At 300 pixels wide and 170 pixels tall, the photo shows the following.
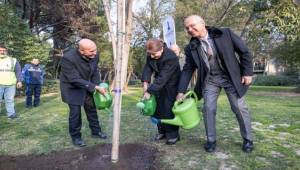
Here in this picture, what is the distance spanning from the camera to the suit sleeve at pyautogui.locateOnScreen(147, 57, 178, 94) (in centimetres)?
516

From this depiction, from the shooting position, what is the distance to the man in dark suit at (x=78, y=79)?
206 inches

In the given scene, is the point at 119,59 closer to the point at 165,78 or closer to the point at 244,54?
the point at 165,78

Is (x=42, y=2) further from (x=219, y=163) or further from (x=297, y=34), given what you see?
(x=219, y=163)

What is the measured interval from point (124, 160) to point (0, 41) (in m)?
12.7

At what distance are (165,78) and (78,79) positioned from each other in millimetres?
1244

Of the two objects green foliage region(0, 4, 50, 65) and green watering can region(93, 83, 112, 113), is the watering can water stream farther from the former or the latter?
green foliage region(0, 4, 50, 65)

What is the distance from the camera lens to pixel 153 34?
27469 mm

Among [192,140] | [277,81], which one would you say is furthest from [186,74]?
[277,81]

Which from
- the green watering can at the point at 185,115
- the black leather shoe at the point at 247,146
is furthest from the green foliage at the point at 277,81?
the green watering can at the point at 185,115

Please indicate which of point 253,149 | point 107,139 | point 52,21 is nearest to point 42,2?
point 52,21

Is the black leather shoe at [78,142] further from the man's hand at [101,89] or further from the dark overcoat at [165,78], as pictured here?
the dark overcoat at [165,78]

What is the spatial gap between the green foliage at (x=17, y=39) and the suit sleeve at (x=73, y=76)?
38.1ft

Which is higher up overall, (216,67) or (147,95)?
(216,67)

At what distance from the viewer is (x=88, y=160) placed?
15.3 ft
